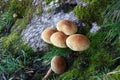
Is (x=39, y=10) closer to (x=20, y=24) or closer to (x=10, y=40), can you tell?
(x=20, y=24)

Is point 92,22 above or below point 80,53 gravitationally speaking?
above

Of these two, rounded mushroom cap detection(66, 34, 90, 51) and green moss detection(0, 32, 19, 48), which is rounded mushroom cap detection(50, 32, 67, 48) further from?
green moss detection(0, 32, 19, 48)

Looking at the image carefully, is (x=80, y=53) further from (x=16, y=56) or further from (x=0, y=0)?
(x=0, y=0)

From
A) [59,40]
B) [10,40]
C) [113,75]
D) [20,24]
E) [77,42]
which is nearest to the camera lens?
[113,75]

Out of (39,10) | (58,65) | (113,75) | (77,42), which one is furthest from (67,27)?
(39,10)

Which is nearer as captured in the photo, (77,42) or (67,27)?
(77,42)

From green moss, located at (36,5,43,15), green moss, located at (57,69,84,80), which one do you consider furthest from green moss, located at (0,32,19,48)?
green moss, located at (57,69,84,80)

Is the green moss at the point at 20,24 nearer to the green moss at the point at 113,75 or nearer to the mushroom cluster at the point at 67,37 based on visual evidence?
the mushroom cluster at the point at 67,37

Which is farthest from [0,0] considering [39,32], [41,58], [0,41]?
[41,58]
